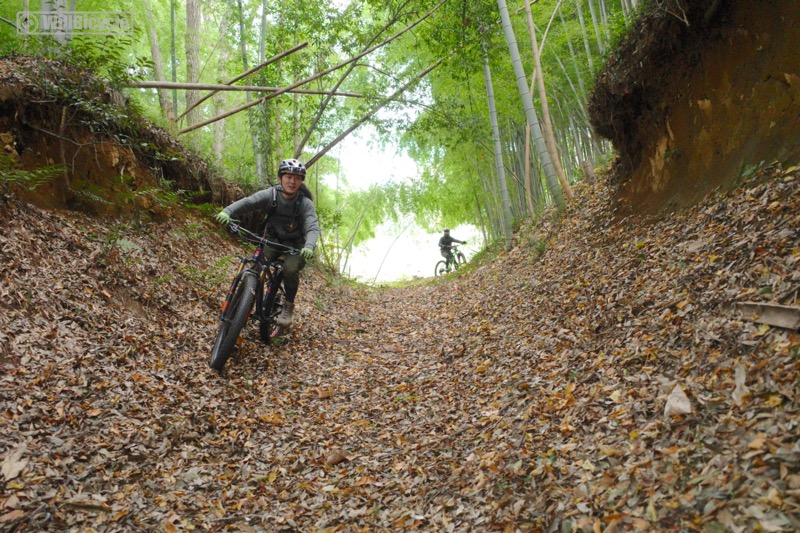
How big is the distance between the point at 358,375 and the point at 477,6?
7171mm

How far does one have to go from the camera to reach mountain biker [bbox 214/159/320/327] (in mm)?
5289

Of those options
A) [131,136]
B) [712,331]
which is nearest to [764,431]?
[712,331]

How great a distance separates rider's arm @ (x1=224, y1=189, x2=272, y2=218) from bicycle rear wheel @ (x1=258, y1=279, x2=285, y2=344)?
84 centimetres

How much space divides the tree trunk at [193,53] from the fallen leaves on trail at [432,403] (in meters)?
5.57

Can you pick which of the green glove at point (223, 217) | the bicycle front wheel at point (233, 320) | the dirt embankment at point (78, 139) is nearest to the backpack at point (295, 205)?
the green glove at point (223, 217)

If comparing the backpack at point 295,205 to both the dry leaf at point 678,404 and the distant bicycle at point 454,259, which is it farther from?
the distant bicycle at point 454,259

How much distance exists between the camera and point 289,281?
562 centimetres

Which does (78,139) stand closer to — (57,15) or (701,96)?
(57,15)

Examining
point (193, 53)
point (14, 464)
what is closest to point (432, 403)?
point (14, 464)

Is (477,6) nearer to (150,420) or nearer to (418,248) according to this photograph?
(150,420)

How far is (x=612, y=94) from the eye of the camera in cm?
609

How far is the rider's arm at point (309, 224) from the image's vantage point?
5.25 meters

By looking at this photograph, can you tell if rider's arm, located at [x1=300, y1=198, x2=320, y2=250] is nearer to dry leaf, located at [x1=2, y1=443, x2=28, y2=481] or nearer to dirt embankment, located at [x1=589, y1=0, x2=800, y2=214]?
dry leaf, located at [x1=2, y1=443, x2=28, y2=481]

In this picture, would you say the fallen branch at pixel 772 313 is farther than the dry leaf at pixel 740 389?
Yes
